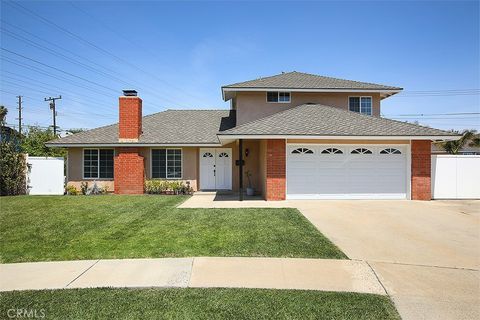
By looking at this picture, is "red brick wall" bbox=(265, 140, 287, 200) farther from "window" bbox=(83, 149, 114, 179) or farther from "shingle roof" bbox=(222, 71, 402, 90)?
"window" bbox=(83, 149, 114, 179)

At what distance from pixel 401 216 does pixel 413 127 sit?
236 inches

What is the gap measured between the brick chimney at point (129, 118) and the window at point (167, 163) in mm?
1488

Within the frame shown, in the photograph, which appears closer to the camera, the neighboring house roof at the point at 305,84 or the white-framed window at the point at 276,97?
the neighboring house roof at the point at 305,84

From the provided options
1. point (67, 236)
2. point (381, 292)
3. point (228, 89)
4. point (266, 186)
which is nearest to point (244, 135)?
point (266, 186)

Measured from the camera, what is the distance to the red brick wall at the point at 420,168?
47.8 feet

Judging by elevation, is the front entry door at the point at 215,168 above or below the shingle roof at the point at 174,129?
below

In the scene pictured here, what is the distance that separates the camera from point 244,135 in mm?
13805

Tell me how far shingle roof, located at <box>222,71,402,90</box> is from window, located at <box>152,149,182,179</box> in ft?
16.2

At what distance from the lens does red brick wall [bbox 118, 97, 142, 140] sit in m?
18.3

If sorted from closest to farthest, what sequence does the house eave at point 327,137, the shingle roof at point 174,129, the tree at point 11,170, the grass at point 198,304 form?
the grass at point 198,304, the house eave at point 327,137, the tree at point 11,170, the shingle roof at point 174,129

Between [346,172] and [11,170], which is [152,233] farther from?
[11,170]

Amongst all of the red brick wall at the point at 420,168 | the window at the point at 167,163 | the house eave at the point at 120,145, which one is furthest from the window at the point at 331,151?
the window at the point at 167,163

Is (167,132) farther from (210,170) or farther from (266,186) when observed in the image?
(266,186)

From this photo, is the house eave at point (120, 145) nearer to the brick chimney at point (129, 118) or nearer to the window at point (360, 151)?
the brick chimney at point (129, 118)
